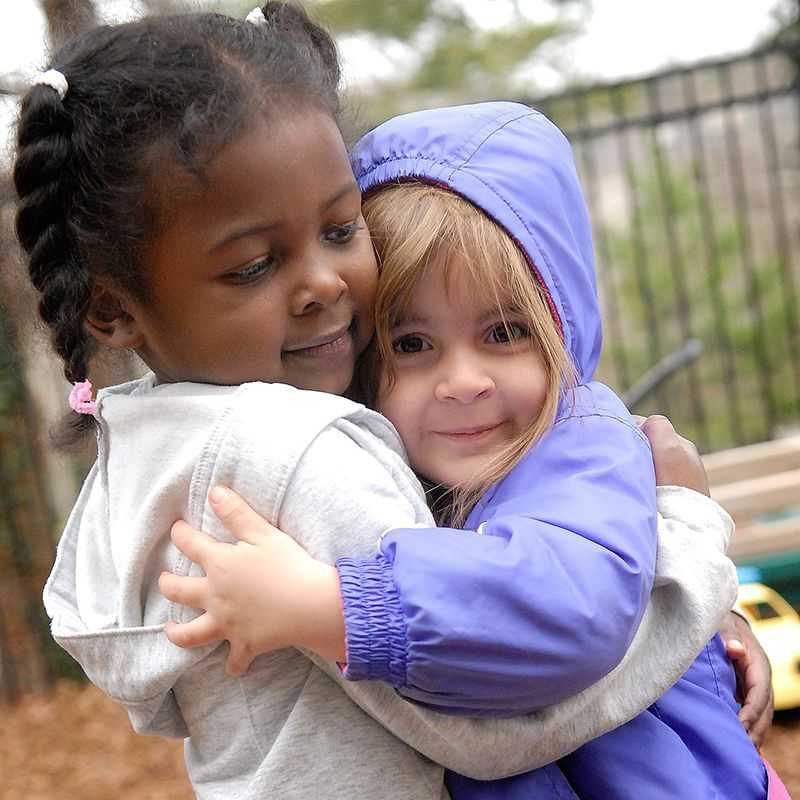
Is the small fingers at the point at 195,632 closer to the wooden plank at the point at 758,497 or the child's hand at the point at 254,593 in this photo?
the child's hand at the point at 254,593

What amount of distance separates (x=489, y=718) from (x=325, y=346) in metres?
0.62

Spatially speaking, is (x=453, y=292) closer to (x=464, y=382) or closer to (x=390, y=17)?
(x=464, y=382)

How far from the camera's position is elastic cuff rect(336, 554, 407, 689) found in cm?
155

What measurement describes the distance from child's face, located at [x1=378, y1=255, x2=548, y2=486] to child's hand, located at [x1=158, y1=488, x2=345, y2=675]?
42 centimetres

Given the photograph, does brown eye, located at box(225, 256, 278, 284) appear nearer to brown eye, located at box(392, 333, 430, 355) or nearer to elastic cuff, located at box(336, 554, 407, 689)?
brown eye, located at box(392, 333, 430, 355)

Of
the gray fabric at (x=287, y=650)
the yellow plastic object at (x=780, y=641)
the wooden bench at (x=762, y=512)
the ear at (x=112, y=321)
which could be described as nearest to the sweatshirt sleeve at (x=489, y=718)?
the gray fabric at (x=287, y=650)

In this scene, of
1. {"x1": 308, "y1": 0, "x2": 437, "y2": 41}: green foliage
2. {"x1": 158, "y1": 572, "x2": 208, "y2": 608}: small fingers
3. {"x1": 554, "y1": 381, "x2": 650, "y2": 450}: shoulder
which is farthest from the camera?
{"x1": 308, "y1": 0, "x2": 437, "y2": 41}: green foliage

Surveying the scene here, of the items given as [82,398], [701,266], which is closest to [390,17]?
[701,266]

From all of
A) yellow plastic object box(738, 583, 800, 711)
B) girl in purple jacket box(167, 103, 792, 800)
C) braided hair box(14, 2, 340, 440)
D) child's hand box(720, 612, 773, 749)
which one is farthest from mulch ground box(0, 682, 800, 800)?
braided hair box(14, 2, 340, 440)

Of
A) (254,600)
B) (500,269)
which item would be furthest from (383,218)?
(254,600)

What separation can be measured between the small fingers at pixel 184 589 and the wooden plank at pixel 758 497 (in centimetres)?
418

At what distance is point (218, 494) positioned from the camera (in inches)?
64.9

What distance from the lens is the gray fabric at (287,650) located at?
5.38 feet

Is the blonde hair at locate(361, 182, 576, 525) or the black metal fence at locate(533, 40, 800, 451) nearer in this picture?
the blonde hair at locate(361, 182, 576, 525)
